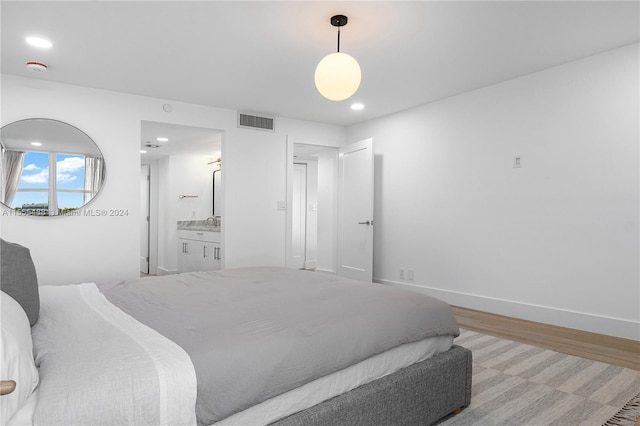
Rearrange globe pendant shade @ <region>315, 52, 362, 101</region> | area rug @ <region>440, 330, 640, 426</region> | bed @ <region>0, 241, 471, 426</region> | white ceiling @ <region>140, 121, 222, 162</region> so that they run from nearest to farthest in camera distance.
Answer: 1. bed @ <region>0, 241, 471, 426</region>
2. area rug @ <region>440, 330, 640, 426</region>
3. globe pendant shade @ <region>315, 52, 362, 101</region>
4. white ceiling @ <region>140, 121, 222, 162</region>

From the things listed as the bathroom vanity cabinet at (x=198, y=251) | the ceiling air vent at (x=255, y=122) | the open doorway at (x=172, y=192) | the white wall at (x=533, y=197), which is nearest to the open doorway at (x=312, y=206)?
the ceiling air vent at (x=255, y=122)

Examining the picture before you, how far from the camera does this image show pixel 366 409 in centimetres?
153

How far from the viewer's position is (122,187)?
4148 mm

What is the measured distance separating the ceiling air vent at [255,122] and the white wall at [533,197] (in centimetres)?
177

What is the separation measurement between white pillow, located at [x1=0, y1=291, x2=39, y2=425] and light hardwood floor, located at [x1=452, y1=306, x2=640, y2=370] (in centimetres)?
329

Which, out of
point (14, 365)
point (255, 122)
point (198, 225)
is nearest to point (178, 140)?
point (198, 225)

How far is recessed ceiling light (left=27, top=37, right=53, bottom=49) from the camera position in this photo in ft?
9.49

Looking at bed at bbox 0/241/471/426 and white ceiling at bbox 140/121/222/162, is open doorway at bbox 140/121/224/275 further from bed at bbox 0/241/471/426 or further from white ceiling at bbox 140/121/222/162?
bed at bbox 0/241/471/426

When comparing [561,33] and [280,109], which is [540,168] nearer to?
[561,33]

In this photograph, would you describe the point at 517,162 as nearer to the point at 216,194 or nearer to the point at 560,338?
the point at 560,338

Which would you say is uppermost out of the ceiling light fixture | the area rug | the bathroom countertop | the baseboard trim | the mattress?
the ceiling light fixture

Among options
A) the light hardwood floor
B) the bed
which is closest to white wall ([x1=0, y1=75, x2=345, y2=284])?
the bed

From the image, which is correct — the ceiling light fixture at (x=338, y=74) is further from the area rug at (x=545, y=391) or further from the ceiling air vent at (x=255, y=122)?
the ceiling air vent at (x=255, y=122)

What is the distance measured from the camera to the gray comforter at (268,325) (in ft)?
4.08
